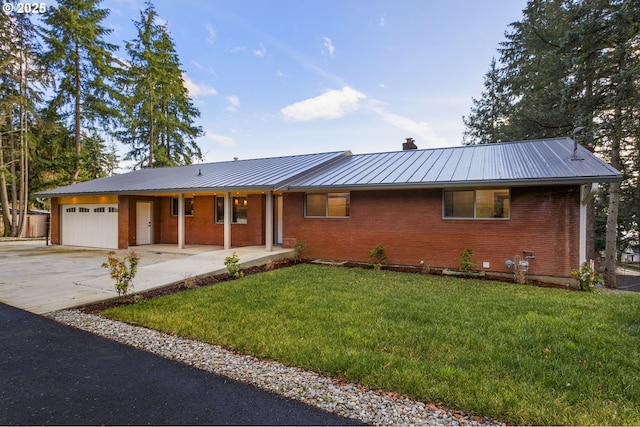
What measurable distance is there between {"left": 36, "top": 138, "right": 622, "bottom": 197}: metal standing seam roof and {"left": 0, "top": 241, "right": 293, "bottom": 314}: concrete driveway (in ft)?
8.08

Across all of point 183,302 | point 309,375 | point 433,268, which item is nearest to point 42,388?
point 309,375

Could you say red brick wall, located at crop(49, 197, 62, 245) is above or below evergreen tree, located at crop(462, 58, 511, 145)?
below

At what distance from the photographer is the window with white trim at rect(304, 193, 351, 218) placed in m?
11.0

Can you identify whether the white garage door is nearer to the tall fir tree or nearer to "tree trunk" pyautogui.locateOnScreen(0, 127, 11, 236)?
"tree trunk" pyautogui.locateOnScreen(0, 127, 11, 236)

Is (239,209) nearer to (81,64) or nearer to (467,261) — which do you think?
Result: (467,261)

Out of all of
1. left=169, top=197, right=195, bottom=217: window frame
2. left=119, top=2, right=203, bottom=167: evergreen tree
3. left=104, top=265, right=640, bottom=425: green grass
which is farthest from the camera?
left=119, top=2, right=203, bottom=167: evergreen tree

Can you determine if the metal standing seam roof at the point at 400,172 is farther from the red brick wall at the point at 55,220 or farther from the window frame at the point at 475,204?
the red brick wall at the point at 55,220

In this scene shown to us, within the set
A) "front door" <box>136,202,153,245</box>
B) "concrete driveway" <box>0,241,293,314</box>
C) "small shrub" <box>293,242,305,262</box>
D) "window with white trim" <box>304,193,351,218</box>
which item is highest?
"window with white trim" <box>304,193,351,218</box>

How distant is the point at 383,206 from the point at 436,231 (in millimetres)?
1786

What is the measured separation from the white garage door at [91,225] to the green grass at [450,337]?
999 centimetres

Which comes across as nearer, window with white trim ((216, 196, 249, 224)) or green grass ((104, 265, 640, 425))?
green grass ((104, 265, 640, 425))

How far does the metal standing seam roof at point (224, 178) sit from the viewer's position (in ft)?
37.8

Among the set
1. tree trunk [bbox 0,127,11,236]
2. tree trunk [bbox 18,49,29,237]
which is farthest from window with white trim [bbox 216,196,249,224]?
tree trunk [bbox 0,127,11,236]

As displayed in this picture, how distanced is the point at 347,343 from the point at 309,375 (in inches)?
34.0
